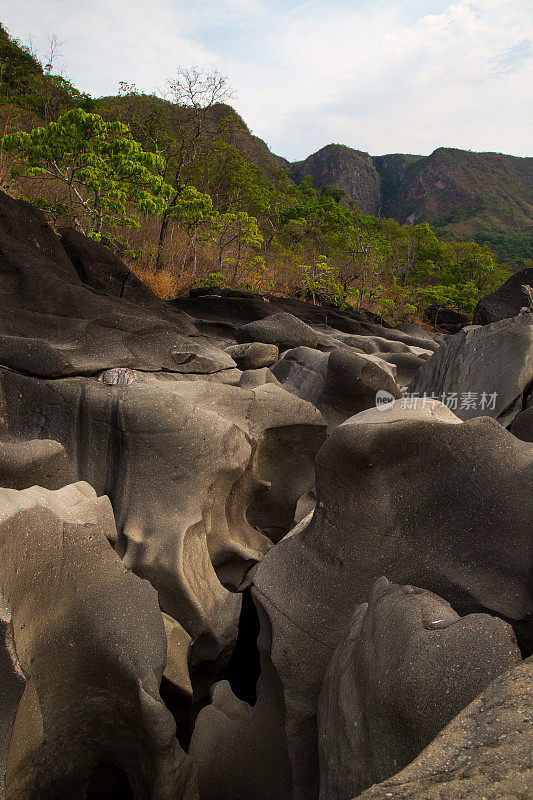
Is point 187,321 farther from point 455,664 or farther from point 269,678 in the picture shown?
point 455,664

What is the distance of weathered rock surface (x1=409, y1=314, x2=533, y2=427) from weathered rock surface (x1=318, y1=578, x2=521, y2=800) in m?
2.18

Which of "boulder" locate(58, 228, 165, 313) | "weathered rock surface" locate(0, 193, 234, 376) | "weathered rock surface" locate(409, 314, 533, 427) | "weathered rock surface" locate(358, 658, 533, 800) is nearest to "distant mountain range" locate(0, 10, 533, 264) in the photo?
"boulder" locate(58, 228, 165, 313)

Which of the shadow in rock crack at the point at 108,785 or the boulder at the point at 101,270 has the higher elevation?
the boulder at the point at 101,270

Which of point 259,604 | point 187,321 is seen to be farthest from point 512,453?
point 187,321

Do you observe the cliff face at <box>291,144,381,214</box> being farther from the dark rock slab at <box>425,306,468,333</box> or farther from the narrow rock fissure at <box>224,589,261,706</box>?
the narrow rock fissure at <box>224,589,261,706</box>

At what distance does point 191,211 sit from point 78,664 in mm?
8847

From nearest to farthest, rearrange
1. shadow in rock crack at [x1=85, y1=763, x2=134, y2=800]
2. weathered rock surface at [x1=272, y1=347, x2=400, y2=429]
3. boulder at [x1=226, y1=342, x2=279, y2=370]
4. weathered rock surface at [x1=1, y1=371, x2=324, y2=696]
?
shadow in rock crack at [x1=85, y1=763, x2=134, y2=800] → weathered rock surface at [x1=1, y1=371, x2=324, y2=696] → weathered rock surface at [x1=272, y1=347, x2=400, y2=429] → boulder at [x1=226, y1=342, x2=279, y2=370]

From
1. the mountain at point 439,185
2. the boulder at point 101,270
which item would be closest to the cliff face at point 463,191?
the mountain at point 439,185

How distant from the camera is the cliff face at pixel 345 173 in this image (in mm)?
71625

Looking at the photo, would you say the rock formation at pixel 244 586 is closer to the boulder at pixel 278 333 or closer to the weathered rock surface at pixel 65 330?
the weathered rock surface at pixel 65 330

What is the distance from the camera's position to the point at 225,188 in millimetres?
16359

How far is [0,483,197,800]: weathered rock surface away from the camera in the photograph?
1.33 metres

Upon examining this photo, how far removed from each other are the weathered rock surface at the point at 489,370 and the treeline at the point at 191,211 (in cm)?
539

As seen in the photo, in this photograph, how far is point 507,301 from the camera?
5406 millimetres
